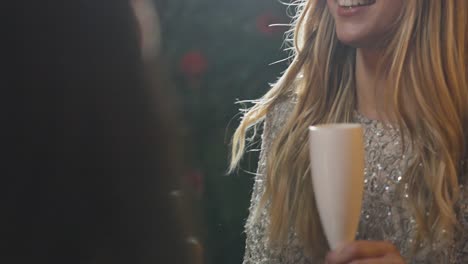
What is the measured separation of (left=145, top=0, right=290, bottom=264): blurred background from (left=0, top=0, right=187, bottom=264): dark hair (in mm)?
42

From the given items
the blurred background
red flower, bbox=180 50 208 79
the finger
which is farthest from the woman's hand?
red flower, bbox=180 50 208 79

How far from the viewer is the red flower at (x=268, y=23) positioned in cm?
92

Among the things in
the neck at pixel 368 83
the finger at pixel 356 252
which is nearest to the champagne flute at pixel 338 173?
the finger at pixel 356 252

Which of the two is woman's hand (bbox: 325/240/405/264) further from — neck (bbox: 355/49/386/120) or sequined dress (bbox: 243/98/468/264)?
neck (bbox: 355/49/386/120)

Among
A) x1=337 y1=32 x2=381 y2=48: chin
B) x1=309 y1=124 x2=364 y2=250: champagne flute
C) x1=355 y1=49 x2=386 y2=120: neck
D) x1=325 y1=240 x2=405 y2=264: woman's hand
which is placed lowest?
x1=325 y1=240 x2=405 y2=264: woman's hand

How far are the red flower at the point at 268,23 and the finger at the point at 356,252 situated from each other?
11.6 inches

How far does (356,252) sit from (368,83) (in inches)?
9.1

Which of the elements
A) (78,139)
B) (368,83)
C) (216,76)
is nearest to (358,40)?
(368,83)

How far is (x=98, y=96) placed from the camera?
859 mm

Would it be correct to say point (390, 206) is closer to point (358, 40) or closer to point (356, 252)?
point (356, 252)

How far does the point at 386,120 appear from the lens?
0.91 meters

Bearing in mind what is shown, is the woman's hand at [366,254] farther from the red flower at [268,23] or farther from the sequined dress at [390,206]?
the red flower at [268,23]

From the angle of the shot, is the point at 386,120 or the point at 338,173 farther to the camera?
the point at 386,120

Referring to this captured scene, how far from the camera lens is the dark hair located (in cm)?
84
